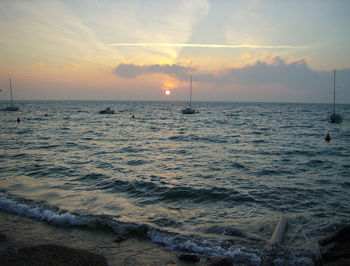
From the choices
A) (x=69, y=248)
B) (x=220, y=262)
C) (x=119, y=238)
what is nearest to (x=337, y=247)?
(x=220, y=262)

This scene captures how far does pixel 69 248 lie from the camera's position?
6.26m

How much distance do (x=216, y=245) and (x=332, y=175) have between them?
10833 mm

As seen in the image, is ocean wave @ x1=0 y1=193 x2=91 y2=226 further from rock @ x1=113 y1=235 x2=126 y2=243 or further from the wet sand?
rock @ x1=113 y1=235 x2=126 y2=243

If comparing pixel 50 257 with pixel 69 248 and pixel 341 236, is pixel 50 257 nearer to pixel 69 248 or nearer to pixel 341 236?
pixel 69 248

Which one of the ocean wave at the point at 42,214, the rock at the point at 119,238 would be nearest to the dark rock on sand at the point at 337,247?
the rock at the point at 119,238

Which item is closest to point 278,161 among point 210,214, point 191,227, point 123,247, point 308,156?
point 308,156

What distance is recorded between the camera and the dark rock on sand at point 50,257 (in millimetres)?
5570

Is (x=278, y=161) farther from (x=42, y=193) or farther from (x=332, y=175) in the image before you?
(x=42, y=193)

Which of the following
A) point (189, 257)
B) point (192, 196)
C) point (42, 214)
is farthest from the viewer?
point (192, 196)

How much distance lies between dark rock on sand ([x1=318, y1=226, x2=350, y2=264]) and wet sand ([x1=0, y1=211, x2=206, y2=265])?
9.64 feet

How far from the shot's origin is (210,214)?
9078 mm

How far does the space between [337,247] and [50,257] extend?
676 centimetres

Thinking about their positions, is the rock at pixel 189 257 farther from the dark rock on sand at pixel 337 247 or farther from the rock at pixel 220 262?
the dark rock on sand at pixel 337 247

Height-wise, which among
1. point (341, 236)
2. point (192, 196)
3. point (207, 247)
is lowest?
point (192, 196)
